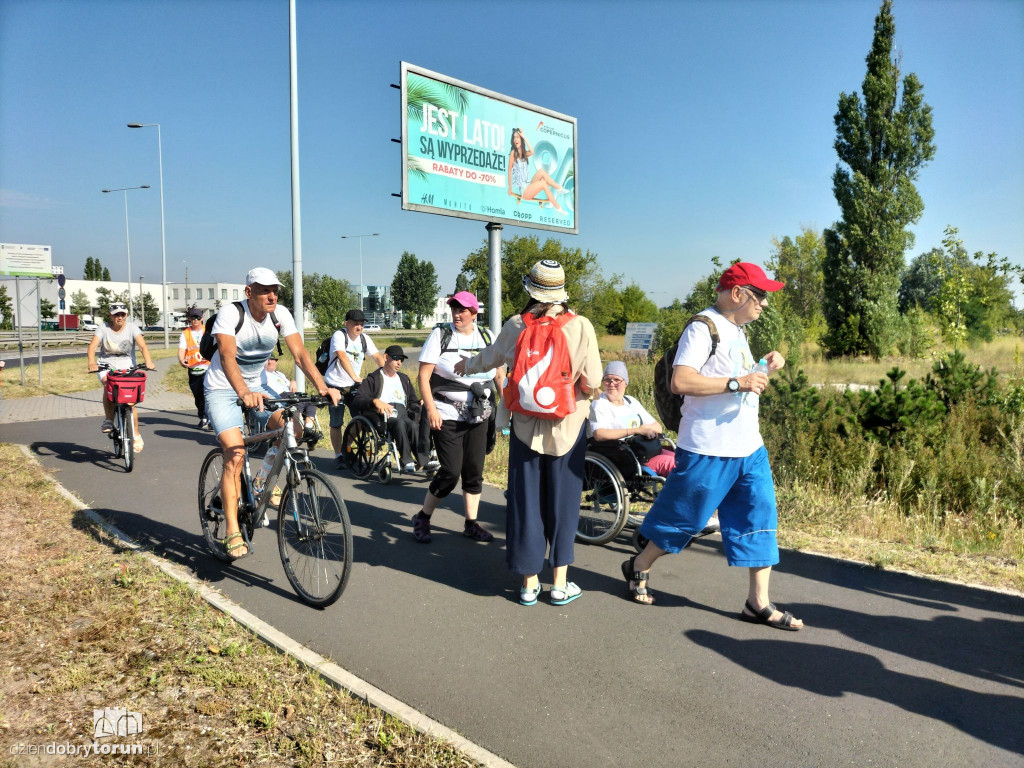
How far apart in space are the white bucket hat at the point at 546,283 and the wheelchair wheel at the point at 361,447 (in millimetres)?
4377

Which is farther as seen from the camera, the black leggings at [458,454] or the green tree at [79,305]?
the green tree at [79,305]

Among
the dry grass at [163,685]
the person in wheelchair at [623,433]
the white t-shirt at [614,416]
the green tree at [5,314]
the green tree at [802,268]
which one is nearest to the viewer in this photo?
the dry grass at [163,685]

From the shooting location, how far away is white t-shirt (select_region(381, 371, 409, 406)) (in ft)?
26.7

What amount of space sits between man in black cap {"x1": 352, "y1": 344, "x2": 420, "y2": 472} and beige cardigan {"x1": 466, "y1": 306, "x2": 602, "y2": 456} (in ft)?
12.2

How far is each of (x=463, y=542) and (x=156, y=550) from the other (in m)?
2.29

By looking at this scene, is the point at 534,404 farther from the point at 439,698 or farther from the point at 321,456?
the point at 321,456

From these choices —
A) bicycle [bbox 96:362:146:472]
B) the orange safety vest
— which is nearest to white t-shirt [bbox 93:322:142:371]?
bicycle [bbox 96:362:146:472]

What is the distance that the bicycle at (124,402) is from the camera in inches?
330

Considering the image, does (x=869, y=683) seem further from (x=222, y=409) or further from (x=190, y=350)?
(x=190, y=350)

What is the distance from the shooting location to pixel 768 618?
4.01 metres

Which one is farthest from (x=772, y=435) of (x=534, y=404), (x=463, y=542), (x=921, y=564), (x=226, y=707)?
(x=226, y=707)

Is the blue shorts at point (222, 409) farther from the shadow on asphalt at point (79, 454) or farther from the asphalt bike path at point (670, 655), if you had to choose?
the shadow on asphalt at point (79, 454)

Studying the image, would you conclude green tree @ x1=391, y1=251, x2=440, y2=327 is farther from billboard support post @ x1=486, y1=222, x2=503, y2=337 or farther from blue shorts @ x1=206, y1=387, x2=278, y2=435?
blue shorts @ x1=206, y1=387, x2=278, y2=435

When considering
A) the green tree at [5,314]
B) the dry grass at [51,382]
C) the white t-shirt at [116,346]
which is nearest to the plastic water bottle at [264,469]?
the white t-shirt at [116,346]
